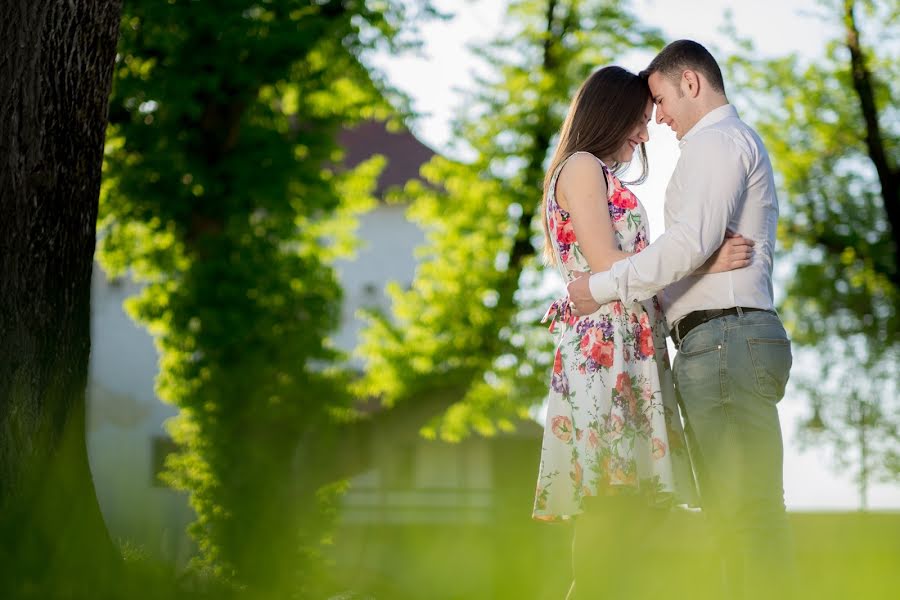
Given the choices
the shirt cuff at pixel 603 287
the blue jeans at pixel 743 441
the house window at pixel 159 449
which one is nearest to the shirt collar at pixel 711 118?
the shirt cuff at pixel 603 287

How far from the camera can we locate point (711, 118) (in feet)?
13.0

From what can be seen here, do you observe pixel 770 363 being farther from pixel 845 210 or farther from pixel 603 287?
pixel 845 210

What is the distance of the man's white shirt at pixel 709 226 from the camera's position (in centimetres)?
374

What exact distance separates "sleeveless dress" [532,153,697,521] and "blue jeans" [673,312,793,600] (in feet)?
0.42

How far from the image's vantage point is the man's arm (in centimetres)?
374

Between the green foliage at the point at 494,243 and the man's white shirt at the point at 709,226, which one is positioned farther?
the green foliage at the point at 494,243

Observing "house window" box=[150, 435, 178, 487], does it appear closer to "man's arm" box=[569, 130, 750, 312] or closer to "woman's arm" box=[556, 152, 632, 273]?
"woman's arm" box=[556, 152, 632, 273]

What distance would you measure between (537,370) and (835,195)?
8.82 metres

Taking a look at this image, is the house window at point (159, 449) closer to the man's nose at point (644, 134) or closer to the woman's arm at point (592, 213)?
the man's nose at point (644, 134)

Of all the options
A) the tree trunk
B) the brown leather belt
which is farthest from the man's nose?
the tree trunk

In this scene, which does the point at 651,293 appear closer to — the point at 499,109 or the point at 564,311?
the point at 564,311

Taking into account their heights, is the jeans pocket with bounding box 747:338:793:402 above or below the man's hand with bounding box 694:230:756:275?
below

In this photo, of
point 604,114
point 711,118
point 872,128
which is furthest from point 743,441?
point 872,128

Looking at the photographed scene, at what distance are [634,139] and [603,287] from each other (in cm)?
63
